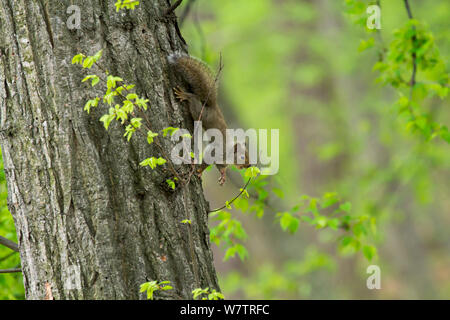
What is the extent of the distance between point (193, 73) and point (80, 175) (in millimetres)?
879

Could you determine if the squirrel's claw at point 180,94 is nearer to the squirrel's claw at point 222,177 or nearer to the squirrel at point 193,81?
the squirrel at point 193,81

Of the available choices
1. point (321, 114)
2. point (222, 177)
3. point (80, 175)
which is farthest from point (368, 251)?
point (321, 114)

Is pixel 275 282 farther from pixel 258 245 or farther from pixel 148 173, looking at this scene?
pixel 148 173

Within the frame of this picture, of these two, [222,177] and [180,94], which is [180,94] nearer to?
[180,94]

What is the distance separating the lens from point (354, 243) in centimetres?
360

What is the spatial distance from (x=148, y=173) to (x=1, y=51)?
86cm

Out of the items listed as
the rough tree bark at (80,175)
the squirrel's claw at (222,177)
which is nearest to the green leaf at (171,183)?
the rough tree bark at (80,175)

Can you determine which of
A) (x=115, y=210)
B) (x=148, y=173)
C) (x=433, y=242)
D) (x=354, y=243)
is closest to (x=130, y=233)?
(x=115, y=210)

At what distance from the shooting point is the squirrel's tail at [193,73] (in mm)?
2699

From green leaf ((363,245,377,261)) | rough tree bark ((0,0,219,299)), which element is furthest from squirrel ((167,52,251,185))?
green leaf ((363,245,377,261))

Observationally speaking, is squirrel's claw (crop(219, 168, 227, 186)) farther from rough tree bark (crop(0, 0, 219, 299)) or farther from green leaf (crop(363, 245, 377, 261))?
rough tree bark (crop(0, 0, 219, 299))

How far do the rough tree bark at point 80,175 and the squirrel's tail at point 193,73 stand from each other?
23cm

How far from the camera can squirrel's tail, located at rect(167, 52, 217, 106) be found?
2699 mm

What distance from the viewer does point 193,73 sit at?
2.86 meters
